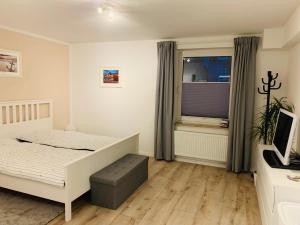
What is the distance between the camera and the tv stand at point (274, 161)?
2.33 m

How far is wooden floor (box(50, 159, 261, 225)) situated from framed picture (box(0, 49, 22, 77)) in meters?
2.70

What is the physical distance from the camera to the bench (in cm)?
271

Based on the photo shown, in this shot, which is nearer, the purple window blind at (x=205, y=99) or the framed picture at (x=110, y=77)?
the purple window blind at (x=205, y=99)

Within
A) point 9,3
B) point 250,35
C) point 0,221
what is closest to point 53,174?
point 0,221

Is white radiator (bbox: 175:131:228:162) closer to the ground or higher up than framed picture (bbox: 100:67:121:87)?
closer to the ground

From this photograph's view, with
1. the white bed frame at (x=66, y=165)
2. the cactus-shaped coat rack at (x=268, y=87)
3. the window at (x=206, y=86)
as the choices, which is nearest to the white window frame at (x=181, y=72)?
the window at (x=206, y=86)

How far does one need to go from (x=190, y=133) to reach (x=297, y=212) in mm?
2765

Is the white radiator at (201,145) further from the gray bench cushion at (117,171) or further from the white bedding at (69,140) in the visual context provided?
the white bedding at (69,140)

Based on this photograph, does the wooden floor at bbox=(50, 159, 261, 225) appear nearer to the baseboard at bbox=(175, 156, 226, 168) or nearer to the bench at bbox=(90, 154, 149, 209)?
the bench at bbox=(90, 154, 149, 209)

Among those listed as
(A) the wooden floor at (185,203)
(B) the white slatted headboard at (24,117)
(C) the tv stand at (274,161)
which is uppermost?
(B) the white slatted headboard at (24,117)

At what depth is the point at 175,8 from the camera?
2.79m

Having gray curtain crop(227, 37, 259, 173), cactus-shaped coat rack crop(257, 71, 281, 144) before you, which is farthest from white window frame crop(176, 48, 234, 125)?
cactus-shaped coat rack crop(257, 71, 281, 144)

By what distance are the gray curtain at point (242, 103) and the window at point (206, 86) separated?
42 centimetres

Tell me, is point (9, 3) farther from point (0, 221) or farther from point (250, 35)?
point (250, 35)
